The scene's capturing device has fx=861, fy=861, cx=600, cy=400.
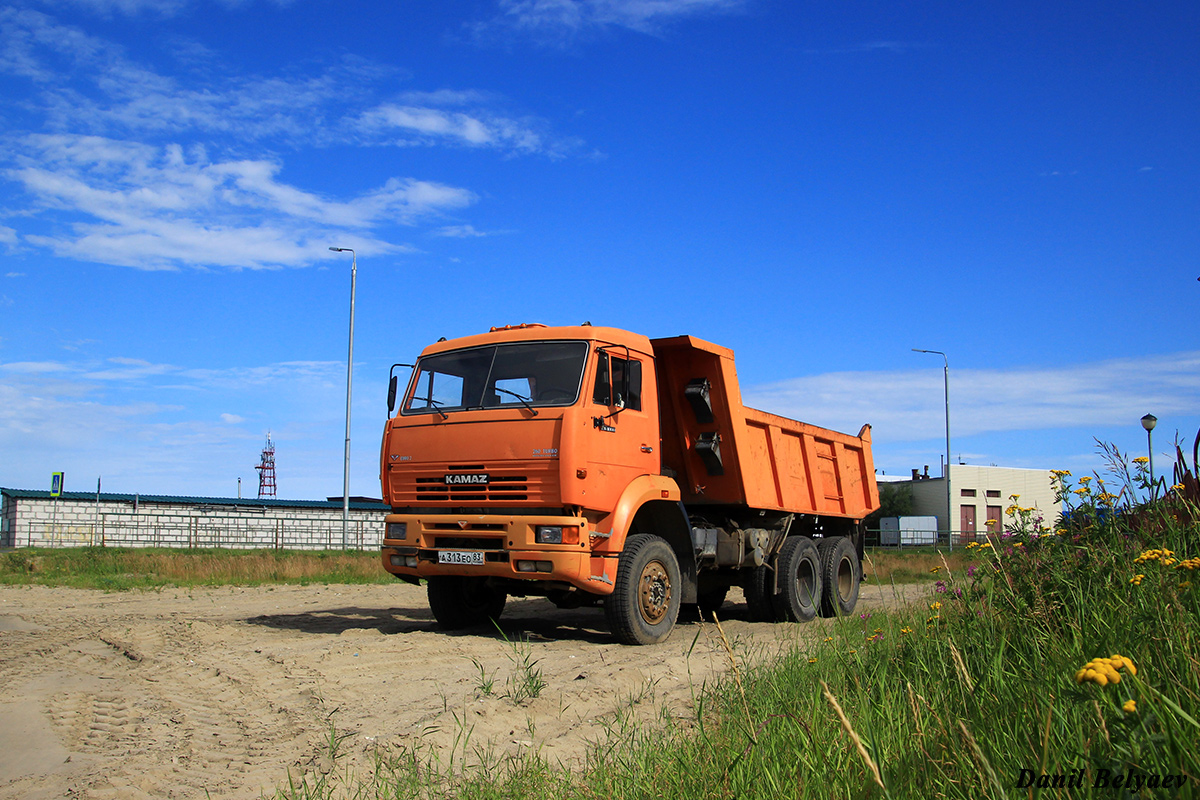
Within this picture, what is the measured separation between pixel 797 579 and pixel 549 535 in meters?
4.72

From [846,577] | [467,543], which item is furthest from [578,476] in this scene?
[846,577]

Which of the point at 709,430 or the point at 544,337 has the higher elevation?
the point at 544,337

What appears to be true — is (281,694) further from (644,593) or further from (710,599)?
(710,599)

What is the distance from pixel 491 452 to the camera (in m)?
8.05

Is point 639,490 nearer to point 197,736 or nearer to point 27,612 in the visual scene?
point 197,736

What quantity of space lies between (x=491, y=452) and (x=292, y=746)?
3811 mm

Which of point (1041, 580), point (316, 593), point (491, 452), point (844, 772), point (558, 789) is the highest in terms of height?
point (491, 452)

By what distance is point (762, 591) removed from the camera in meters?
10.9

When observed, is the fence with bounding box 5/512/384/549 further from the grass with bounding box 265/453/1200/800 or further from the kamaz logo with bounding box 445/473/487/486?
the grass with bounding box 265/453/1200/800

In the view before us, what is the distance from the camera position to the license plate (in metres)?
8.00

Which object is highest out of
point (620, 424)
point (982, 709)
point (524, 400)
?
point (524, 400)

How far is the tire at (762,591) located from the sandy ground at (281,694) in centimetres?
57

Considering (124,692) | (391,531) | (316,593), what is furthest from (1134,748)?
(316,593)

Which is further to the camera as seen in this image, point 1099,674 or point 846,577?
point 846,577
